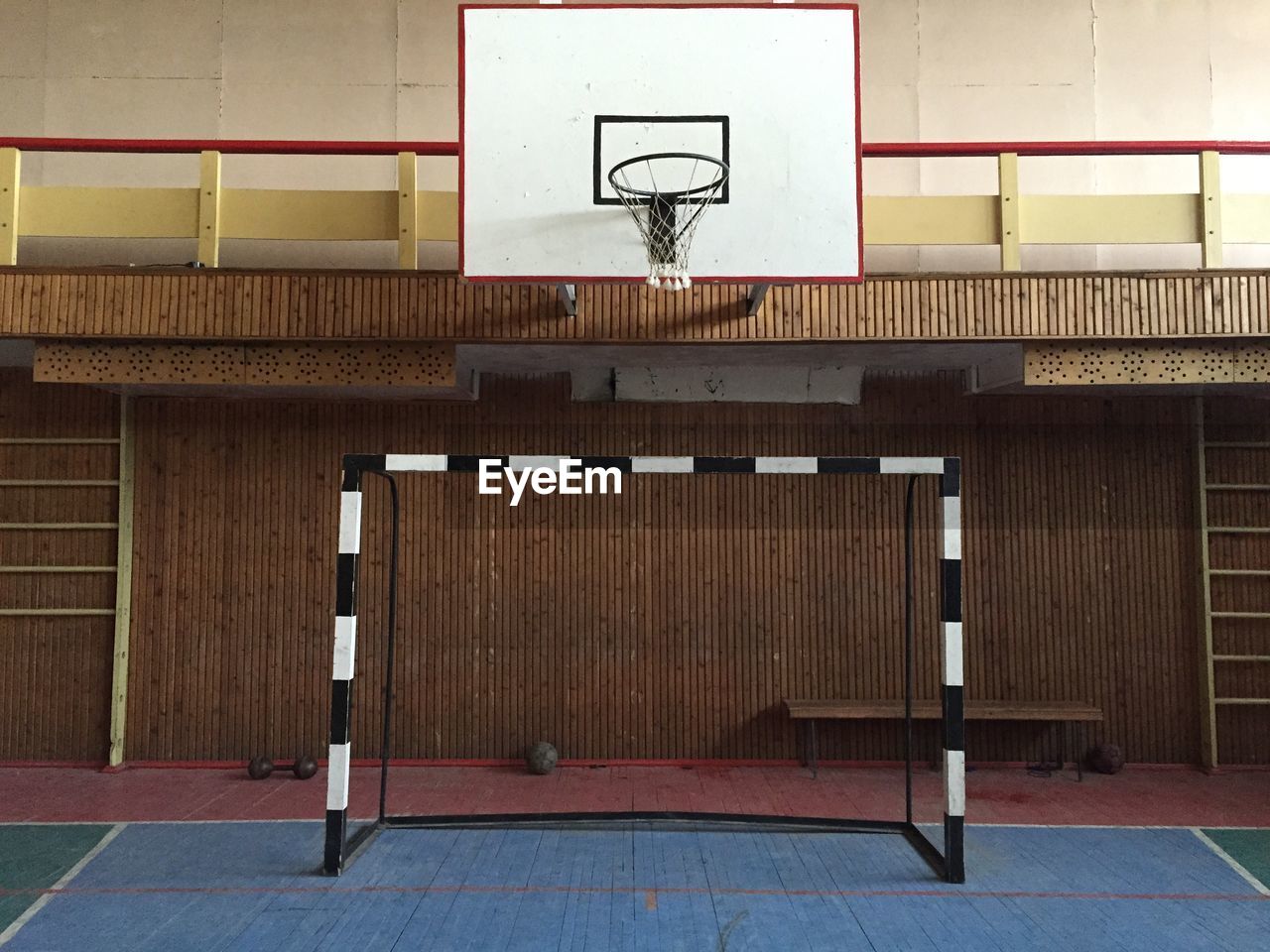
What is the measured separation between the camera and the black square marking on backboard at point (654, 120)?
4934 millimetres

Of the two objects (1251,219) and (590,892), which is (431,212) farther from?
(1251,219)

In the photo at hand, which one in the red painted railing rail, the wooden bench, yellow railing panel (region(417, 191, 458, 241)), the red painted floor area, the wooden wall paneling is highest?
the red painted railing rail

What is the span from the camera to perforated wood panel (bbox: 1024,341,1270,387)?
19.7ft

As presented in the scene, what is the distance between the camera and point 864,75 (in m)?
7.91

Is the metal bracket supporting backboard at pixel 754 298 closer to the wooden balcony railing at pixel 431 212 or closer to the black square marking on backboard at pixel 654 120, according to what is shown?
the black square marking on backboard at pixel 654 120

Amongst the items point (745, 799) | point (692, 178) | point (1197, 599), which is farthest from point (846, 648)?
point (692, 178)

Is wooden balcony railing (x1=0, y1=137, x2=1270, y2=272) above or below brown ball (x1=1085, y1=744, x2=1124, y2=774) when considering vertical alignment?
above

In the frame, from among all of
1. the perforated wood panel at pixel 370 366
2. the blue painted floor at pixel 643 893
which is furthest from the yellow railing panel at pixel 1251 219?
the perforated wood panel at pixel 370 366

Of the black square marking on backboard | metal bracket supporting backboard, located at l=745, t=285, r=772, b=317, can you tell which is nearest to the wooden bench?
metal bracket supporting backboard, located at l=745, t=285, r=772, b=317

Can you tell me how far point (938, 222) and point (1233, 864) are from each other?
448cm

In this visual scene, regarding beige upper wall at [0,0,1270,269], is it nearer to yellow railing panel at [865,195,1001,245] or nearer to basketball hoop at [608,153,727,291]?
yellow railing panel at [865,195,1001,245]

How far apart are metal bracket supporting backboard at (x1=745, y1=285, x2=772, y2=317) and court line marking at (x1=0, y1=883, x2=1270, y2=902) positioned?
353cm

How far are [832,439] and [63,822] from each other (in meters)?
6.38

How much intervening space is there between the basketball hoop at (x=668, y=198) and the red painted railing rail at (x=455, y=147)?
5.06 feet
